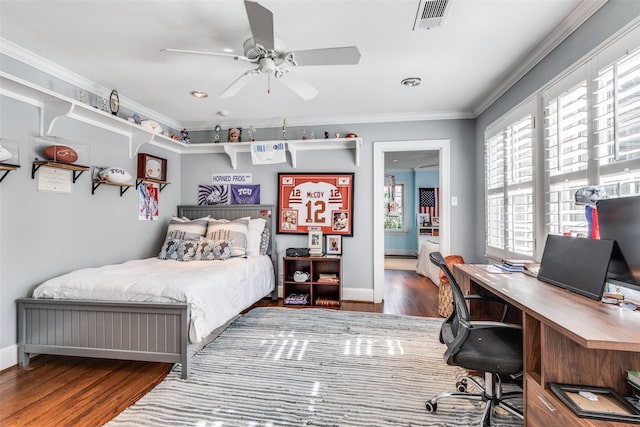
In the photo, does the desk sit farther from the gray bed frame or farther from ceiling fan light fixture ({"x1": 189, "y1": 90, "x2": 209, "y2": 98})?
ceiling fan light fixture ({"x1": 189, "y1": 90, "x2": 209, "y2": 98})

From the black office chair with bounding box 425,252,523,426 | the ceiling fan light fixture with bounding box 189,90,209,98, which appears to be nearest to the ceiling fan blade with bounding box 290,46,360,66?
the black office chair with bounding box 425,252,523,426

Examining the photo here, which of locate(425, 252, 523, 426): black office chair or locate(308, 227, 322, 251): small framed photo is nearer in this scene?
locate(425, 252, 523, 426): black office chair

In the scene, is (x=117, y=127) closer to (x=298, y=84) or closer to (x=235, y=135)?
(x=235, y=135)

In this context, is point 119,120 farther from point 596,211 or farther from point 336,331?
point 596,211

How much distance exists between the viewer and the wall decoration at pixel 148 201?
3.60 m

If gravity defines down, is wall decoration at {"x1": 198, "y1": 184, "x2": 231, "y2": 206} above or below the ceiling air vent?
below

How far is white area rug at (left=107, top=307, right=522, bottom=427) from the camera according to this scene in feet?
5.52

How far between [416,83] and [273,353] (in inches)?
109

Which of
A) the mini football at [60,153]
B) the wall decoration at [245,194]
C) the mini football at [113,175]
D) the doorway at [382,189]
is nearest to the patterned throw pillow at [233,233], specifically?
the wall decoration at [245,194]

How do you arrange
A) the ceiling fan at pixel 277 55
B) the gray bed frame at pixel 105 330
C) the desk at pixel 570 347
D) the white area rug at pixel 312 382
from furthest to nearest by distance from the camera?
1. the gray bed frame at pixel 105 330
2. the ceiling fan at pixel 277 55
3. the white area rug at pixel 312 382
4. the desk at pixel 570 347

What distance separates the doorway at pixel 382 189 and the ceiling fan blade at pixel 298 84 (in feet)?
5.61

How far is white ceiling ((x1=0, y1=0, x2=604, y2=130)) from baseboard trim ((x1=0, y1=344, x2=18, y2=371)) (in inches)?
86.4

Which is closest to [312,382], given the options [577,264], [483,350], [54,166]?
[483,350]

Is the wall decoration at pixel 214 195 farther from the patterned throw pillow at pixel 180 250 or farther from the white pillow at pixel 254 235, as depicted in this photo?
the patterned throw pillow at pixel 180 250
